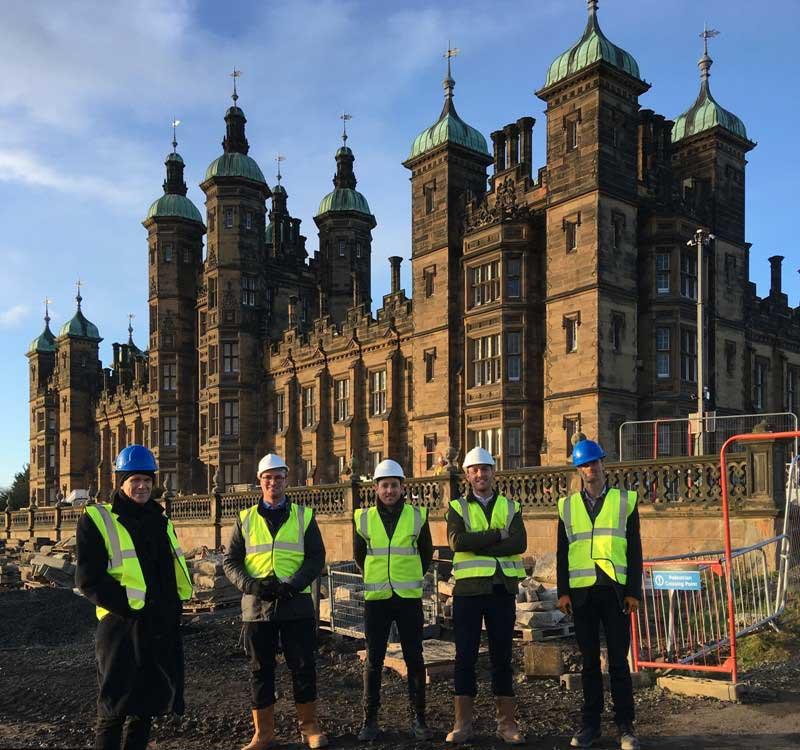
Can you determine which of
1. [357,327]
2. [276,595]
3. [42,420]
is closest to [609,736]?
[276,595]

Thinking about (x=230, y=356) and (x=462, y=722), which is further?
(x=230, y=356)

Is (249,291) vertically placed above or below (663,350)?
above

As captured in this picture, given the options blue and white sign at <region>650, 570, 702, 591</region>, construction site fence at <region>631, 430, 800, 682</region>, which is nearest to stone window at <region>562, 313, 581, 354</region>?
construction site fence at <region>631, 430, 800, 682</region>

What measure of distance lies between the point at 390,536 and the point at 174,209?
39031 millimetres

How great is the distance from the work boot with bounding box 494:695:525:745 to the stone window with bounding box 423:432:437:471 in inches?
867

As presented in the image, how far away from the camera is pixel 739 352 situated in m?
28.8

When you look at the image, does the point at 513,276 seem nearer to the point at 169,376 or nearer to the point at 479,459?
the point at 479,459

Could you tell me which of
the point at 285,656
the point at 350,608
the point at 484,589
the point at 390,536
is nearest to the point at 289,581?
the point at 285,656

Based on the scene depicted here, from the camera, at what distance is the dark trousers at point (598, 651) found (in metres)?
7.01

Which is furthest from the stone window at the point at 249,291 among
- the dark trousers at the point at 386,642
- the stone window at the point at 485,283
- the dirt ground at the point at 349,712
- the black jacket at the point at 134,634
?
the black jacket at the point at 134,634

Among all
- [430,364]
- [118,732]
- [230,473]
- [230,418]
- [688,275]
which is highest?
[688,275]

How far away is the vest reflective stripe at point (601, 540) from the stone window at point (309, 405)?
102ft

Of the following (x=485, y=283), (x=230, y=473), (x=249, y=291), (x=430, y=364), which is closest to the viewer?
(x=485, y=283)

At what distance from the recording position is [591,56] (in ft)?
82.9
